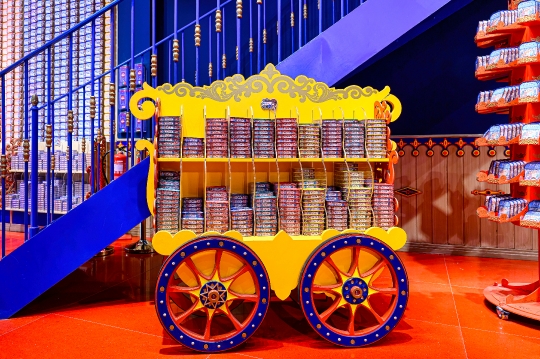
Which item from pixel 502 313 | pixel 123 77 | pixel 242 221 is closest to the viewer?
pixel 242 221

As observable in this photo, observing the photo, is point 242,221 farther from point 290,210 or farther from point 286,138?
point 286,138

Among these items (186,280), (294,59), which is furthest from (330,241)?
(294,59)

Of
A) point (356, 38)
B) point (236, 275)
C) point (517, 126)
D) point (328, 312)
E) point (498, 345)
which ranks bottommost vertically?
point (498, 345)

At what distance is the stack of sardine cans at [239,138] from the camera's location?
2783 millimetres

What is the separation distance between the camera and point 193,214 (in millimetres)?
2736

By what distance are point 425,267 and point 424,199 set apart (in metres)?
0.97

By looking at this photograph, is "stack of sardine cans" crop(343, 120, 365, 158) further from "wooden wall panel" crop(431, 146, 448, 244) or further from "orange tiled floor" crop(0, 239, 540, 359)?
"wooden wall panel" crop(431, 146, 448, 244)

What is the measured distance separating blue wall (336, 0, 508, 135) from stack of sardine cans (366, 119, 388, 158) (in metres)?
2.61

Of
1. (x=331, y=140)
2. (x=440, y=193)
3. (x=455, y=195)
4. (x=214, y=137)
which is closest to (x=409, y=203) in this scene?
Result: (x=440, y=193)

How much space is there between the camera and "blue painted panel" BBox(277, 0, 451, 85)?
11.0ft

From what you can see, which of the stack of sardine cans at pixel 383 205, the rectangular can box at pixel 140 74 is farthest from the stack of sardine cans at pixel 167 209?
the rectangular can box at pixel 140 74

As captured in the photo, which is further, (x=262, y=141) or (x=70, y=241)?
(x=70, y=241)

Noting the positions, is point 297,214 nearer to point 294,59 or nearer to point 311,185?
point 311,185

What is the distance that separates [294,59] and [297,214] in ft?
4.29
